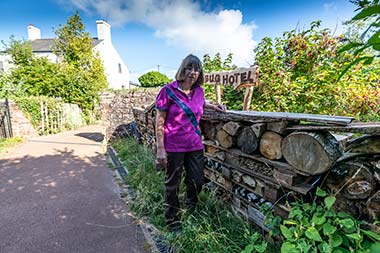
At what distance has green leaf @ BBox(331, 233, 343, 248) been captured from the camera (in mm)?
1062

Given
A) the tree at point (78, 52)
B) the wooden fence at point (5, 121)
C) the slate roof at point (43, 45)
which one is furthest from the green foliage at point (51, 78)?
the slate roof at point (43, 45)

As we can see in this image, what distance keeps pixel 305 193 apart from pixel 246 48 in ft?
12.4

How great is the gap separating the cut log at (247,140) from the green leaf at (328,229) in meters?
0.74

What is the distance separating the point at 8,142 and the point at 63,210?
5.86 meters

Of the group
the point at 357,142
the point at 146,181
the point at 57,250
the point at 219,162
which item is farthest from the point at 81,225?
the point at 357,142

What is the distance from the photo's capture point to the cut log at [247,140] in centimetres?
176

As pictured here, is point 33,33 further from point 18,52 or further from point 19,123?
point 19,123

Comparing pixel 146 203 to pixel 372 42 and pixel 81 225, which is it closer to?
pixel 81 225

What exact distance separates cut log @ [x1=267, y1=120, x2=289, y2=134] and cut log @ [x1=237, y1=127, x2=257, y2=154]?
19 centimetres

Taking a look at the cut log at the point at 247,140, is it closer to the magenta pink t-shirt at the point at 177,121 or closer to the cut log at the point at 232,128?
the cut log at the point at 232,128

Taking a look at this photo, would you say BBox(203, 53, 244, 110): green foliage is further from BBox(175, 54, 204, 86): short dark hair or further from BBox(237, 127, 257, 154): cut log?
BBox(237, 127, 257, 154): cut log

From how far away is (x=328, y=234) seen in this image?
1.10 m

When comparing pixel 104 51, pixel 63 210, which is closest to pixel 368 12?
pixel 63 210

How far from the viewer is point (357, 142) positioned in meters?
1.30
